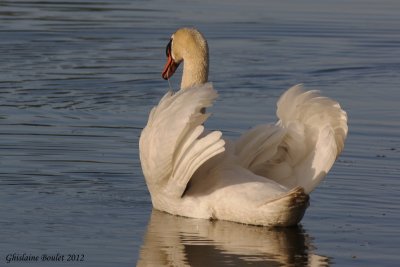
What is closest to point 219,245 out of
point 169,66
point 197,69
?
point 197,69

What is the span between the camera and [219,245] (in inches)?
341

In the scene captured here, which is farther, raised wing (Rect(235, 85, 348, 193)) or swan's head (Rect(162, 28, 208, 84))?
swan's head (Rect(162, 28, 208, 84))

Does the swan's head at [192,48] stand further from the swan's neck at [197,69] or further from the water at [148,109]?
the water at [148,109]

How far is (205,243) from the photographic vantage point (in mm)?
8703

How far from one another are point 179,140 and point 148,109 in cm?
420

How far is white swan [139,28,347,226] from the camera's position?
8992mm

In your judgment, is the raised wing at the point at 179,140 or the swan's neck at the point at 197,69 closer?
the raised wing at the point at 179,140

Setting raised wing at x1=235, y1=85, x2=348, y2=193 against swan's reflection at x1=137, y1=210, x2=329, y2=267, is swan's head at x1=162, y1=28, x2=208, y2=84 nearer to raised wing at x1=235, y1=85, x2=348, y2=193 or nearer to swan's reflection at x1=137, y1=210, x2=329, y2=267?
raised wing at x1=235, y1=85, x2=348, y2=193

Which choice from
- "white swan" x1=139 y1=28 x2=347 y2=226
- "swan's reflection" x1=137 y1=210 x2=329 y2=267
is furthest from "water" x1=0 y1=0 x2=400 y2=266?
"white swan" x1=139 y1=28 x2=347 y2=226

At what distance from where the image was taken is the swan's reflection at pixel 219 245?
822cm

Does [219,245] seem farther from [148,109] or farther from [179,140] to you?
[148,109]

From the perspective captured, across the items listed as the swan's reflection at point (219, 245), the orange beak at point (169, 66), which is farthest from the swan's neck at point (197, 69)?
the swan's reflection at point (219, 245)

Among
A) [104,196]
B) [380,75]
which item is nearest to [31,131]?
[104,196]

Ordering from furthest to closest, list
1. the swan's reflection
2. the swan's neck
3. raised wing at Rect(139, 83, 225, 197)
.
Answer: the swan's neck → raised wing at Rect(139, 83, 225, 197) → the swan's reflection
